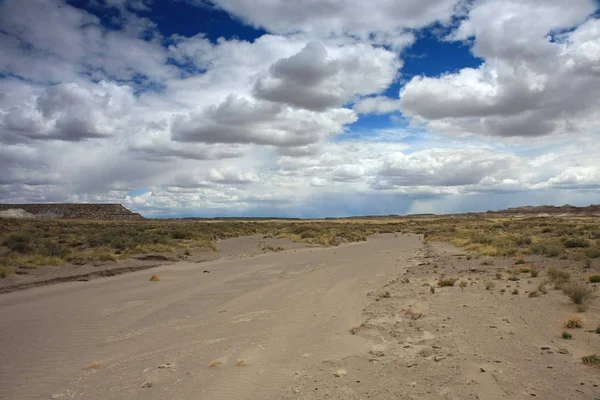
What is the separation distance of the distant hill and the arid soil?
408 ft

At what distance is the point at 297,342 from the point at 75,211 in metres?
148

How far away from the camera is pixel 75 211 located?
13788 cm

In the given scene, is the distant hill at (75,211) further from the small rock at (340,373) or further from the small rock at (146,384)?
the small rock at (340,373)

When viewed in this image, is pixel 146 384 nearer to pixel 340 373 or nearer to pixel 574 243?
pixel 340 373

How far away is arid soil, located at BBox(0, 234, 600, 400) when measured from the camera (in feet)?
22.0

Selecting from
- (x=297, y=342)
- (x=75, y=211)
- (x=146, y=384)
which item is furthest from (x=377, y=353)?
(x=75, y=211)

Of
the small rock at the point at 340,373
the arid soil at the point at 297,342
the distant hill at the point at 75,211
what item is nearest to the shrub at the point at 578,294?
the arid soil at the point at 297,342

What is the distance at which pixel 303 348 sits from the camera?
8.78 m

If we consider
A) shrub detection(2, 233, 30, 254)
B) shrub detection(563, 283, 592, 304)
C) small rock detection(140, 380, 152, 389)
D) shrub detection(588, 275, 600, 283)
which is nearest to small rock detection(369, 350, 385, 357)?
small rock detection(140, 380, 152, 389)

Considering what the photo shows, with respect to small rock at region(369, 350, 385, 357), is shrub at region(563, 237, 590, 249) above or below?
above

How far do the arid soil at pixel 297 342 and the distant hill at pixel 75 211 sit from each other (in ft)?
408

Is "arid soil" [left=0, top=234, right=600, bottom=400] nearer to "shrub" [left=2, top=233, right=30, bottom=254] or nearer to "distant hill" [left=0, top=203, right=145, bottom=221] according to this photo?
"shrub" [left=2, top=233, right=30, bottom=254]

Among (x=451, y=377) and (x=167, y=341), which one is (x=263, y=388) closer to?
(x=451, y=377)

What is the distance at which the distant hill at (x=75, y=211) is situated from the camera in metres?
129
